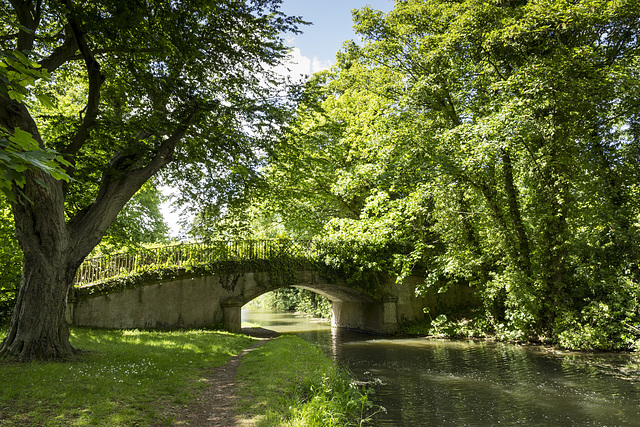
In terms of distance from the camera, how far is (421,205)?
1698cm

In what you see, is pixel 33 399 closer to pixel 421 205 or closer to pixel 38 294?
pixel 38 294

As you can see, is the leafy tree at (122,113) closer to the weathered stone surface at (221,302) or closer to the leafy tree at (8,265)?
the leafy tree at (8,265)

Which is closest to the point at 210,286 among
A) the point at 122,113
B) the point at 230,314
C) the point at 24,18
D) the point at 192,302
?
the point at 192,302

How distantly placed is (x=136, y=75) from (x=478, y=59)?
38.5 ft

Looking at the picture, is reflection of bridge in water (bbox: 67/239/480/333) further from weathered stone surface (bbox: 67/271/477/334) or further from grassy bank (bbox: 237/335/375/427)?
grassy bank (bbox: 237/335/375/427)

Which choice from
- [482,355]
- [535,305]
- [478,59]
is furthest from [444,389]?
[478,59]

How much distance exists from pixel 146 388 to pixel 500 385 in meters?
7.34

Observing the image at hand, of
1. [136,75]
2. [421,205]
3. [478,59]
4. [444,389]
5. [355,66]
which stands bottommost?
[444,389]

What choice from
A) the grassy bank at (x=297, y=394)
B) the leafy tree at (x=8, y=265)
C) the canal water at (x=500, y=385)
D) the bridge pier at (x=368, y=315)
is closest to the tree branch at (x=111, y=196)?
the grassy bank at (x=297, y=394)

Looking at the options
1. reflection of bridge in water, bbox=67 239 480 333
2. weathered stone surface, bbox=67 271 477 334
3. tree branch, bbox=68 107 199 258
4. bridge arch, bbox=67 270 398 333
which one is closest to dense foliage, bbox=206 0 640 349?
tree branch, bbox=68 107 199 258

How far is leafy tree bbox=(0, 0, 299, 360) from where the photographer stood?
754cm

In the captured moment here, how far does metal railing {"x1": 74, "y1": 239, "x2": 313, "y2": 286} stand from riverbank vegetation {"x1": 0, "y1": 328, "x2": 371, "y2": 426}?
4049 mm

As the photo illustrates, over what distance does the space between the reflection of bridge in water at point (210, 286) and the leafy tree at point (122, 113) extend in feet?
11.3

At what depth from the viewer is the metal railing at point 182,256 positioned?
14.9 m
